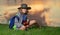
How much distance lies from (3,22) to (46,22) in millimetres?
1284

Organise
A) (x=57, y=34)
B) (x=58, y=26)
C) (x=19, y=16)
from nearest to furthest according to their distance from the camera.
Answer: (x=57, y=34), (x=19, y=16), (x=58, y=26)

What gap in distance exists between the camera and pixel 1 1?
9.43 metres

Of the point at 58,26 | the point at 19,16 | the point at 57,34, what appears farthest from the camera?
the point at 58,26

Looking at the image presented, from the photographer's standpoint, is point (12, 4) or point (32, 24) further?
point (12, 4)

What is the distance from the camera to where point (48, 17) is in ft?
30.1

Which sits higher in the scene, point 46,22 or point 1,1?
point 1,1

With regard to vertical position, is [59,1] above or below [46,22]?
above

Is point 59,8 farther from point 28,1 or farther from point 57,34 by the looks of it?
point 57,34

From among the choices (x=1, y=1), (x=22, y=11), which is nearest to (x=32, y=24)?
(x=22, y=11)

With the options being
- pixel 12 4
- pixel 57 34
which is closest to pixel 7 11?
pixel 12 4

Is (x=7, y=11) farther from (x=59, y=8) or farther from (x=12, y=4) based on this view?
(x=59, y=8)

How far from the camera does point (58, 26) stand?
8.94m

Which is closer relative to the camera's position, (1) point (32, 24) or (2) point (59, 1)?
(1) point (32, 24)

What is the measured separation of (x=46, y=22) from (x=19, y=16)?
1.43m
